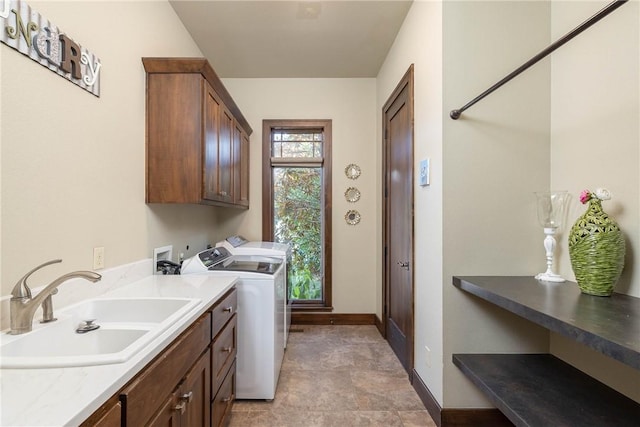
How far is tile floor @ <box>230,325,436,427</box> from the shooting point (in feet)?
6.27

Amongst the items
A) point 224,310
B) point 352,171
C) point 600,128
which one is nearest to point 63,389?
point 224,310

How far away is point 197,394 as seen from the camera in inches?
51.8

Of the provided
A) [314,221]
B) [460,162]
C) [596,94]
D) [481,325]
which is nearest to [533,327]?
→ [481,325]

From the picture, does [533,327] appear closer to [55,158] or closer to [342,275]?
[342,275]

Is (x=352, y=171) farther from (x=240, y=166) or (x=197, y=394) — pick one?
(x=197, y=394)

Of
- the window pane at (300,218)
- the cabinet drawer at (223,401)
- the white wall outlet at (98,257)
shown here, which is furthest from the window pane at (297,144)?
the cabinet drawer at (223,401)

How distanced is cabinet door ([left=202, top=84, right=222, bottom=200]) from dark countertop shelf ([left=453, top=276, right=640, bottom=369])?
1.79m

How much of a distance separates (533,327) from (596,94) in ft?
4.38

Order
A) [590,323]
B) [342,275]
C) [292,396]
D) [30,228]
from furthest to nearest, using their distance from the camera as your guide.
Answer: [342,275] → [292,396] → [30,228] → [590,323]

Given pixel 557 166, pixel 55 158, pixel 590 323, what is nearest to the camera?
pixel 590 323

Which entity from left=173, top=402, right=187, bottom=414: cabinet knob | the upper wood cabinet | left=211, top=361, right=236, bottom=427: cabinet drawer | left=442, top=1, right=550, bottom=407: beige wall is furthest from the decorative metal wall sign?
left=442, top=1, right=550, bottom=407: beige wall

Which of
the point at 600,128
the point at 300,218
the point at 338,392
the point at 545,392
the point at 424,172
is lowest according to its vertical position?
the point at 338,392

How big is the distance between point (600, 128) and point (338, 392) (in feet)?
7.53

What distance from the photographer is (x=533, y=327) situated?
5.86ft
